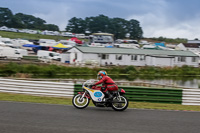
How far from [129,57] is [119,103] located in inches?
1614

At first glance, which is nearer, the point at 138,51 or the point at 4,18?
the point at 138,51

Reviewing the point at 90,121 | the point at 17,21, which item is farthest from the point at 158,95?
the point at 17,21

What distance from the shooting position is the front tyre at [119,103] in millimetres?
11228

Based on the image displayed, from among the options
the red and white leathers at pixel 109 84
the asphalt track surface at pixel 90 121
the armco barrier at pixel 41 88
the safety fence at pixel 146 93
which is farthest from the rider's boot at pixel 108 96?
the armco barrier at pixel 41 88

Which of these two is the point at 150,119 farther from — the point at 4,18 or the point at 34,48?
the point at 4,18

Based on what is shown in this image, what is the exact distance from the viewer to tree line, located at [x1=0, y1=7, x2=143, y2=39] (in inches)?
5095

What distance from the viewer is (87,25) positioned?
14688 cm

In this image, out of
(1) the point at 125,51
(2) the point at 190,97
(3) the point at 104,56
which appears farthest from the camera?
(1) the point at 125,51

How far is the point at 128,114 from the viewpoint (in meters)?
10.6

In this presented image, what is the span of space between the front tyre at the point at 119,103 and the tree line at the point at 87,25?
12170 centimetres

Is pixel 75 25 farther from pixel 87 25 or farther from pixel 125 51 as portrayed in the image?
pixel 125 51

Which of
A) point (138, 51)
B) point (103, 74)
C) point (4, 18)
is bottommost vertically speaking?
point (103, 74)

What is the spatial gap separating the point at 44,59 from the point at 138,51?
18.6m

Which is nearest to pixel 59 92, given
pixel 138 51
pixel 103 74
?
pixel 103 74
